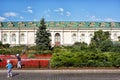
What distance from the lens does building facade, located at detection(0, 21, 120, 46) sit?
318ft

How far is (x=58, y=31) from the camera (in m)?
97.4

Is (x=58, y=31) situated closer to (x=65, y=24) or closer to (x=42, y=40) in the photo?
(x=65, y=24)

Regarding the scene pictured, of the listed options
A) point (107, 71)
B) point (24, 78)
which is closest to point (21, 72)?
point (24, 78)

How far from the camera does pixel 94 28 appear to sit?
97125mm

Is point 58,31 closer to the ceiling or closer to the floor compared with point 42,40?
closer to the ceiling

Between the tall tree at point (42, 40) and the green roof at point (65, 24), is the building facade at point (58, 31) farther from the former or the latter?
the tall tree at point (42, 40)

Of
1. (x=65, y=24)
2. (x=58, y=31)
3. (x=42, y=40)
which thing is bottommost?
(x=42, y=40)

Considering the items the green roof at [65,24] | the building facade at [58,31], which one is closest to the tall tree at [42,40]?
the building facade at [58,31]

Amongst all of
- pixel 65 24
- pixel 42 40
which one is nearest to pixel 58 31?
pixel 65 24

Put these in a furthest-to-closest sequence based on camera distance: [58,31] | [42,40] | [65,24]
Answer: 1. [65,24]
2. [58,31]
3. [42,40]

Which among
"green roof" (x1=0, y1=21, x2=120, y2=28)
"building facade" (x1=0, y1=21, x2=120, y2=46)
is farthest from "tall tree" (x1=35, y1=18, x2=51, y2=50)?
"green roof" (x1=0, y1=21, x2=120, y2=28)

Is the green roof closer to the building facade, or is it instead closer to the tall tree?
the building facade

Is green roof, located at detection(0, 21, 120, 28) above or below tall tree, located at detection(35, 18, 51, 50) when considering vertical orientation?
above

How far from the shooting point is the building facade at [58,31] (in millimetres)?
96875
